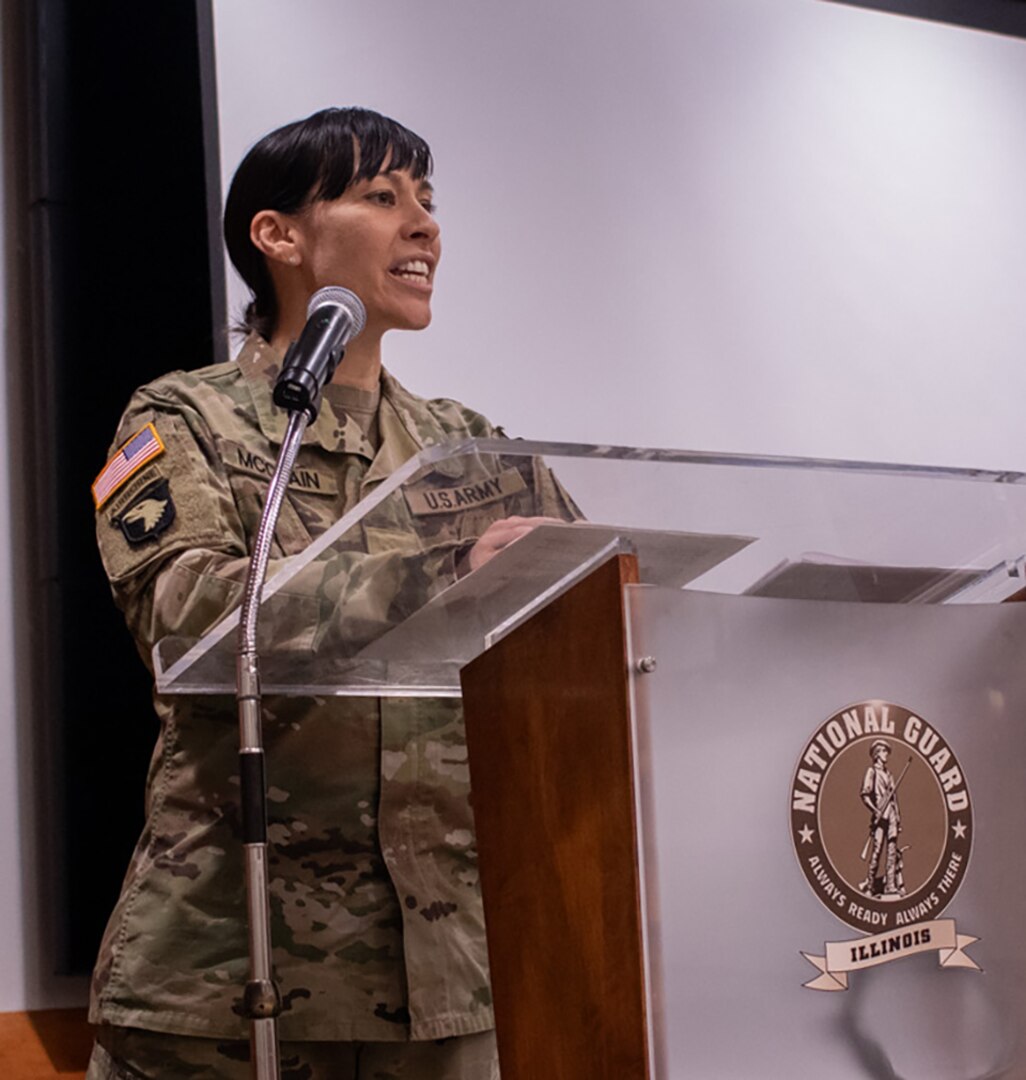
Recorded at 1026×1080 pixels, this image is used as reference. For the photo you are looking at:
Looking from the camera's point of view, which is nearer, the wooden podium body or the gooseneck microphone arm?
the wooden podium body

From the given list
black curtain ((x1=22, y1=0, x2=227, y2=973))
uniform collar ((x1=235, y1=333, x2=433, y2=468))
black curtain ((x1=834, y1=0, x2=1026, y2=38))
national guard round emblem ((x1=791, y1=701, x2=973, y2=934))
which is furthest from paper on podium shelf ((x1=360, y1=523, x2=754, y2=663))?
black curtain ((x1=834, y1=0, x2=1026, y2=38))

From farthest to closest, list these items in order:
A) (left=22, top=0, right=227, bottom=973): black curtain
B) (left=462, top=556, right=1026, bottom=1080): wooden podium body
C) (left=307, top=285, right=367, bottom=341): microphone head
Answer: (left=22, top=0, right=227, bottom=973): black curtain → (left=307, top=285, right=367, bottom=341): microphone head → (left=462, top=556, right=1026, bottom=1080): wooden podium body

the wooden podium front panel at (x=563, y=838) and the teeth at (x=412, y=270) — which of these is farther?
the teeth at (x=412, y=270)

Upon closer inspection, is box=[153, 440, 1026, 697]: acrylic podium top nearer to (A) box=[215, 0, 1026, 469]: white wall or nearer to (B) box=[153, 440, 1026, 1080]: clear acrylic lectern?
(B) box=[153, 440, 1026, 1080]: clear acrylic lectern

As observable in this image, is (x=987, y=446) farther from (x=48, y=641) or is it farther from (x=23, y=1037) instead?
(x=23, y=1037)

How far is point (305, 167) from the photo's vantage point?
191cm

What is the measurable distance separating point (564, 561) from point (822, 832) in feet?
0.78

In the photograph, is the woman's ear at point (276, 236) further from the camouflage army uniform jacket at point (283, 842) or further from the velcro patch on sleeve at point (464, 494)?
the velcro patch on sleeve at point (464, 494)

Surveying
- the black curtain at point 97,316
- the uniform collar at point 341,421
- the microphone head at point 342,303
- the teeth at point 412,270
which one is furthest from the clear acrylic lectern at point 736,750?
the black curtain at point 97,316

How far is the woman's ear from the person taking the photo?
1912mm

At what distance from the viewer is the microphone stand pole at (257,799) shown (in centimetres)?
120

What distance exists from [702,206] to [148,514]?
4.66 feet

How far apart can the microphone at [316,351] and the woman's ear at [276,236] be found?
1.74 feet

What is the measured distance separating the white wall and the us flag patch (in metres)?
0.65
